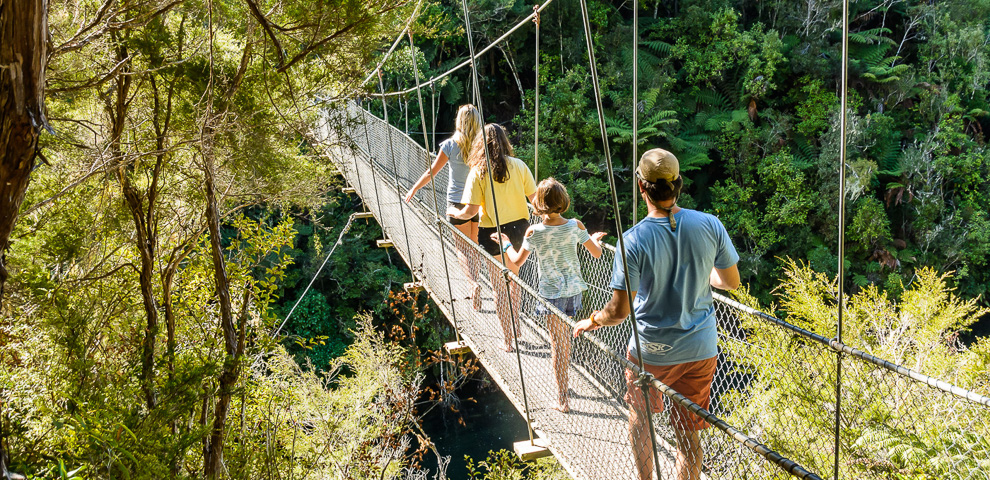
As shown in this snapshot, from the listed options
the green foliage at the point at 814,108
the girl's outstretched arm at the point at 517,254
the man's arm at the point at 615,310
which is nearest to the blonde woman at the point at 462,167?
the girl's outstretched arm at the point at 517,254

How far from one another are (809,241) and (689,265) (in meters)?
9.39

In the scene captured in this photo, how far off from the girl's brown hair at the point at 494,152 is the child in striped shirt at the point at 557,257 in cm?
27

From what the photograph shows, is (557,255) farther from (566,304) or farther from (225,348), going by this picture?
(225,348)

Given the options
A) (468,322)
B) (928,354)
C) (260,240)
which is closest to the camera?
(468,322)

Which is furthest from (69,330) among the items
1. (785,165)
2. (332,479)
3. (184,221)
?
(785,165)

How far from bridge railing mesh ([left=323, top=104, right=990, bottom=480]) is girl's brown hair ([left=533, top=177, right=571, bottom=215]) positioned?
0.21 metres

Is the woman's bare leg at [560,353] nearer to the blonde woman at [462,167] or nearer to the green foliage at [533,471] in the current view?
the blonde woman at [462,167]

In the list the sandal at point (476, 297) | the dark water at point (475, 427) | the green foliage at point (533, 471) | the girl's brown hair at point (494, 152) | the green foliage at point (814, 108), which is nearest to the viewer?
the girl's brown hair at point (494, 152)

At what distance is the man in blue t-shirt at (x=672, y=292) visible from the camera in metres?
1.18

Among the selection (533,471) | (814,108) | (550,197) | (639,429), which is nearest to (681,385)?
(639,429)

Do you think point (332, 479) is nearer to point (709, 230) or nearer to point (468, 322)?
point (468, 322)

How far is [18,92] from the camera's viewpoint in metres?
0.99

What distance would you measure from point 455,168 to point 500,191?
0.32 meters

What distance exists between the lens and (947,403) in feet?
12.4
